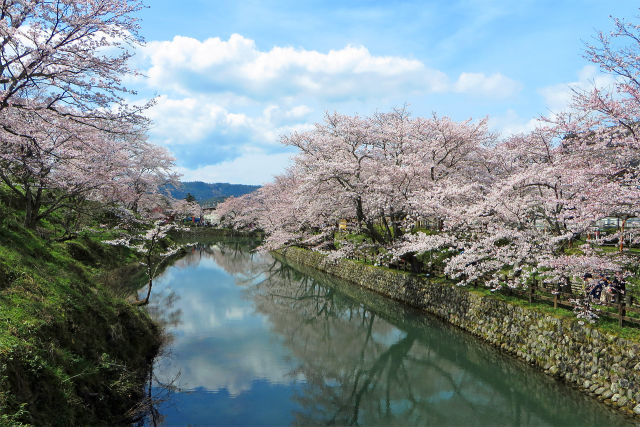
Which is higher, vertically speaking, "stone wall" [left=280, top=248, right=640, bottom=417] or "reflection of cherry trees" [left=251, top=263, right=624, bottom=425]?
"stone wall" [left=280, top=248, right=640, bottom=417]

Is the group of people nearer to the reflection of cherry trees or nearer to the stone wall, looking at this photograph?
the stone wall

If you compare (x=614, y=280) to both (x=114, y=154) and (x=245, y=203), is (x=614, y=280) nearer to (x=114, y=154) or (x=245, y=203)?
(x=114, y=154)

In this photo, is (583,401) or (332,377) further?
(332,377)

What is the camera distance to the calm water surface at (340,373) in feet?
27.9

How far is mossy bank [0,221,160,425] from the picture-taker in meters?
5.12

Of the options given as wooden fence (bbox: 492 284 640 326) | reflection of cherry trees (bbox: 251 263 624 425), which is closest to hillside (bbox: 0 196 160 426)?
reflection of cherry trees (bbox: 251 263 624 425)

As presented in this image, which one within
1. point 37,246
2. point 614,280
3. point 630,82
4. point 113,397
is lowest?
point 113,397

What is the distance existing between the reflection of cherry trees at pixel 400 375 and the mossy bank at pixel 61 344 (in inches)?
159

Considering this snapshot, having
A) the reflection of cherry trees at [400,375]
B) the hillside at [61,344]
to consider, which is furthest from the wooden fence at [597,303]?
the hillside at [61,344]

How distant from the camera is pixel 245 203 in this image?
65438mm

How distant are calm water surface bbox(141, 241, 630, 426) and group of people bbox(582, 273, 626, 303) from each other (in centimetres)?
272

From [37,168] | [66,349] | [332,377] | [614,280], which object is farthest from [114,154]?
[614,280]

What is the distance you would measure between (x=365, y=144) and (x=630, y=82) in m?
10.9

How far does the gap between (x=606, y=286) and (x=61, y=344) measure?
12560 mm
